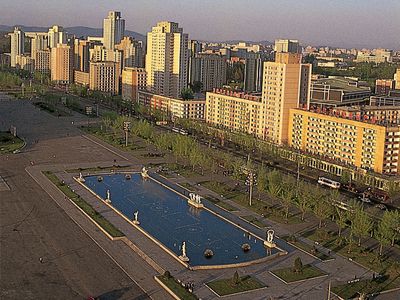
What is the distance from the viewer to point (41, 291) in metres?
18.0

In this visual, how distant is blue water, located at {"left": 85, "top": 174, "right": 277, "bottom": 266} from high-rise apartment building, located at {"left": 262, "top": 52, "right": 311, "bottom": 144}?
1412 cm

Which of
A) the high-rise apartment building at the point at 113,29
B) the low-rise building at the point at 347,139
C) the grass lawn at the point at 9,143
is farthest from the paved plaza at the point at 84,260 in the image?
the high-rise apartment building at the point at 113,29

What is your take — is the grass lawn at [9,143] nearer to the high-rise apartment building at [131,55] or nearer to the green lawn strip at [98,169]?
the green lawn strip at [98,169]

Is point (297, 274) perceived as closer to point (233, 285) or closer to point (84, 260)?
point (233, 285)

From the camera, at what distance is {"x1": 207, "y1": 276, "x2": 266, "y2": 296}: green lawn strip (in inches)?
724

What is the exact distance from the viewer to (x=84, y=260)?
20766 mm

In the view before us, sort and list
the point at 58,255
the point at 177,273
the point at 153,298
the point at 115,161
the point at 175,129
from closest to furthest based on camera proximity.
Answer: the point at 153,298 → the point at 177,273 → the point at 58,255 → the point at 115,161 → the point at 175,129

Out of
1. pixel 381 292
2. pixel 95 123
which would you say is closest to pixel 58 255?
pixel 381 292

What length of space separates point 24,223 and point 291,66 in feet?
84.3

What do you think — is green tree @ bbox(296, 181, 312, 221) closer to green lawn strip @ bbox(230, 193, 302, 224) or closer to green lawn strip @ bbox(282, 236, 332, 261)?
green lawn strip @ bbox(230, 193, 302, 224)

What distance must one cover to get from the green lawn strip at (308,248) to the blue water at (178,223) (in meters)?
1.28

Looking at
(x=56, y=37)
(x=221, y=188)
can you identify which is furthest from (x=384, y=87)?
(x=56, y=37)

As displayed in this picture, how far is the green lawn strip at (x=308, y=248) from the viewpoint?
71.9 ft

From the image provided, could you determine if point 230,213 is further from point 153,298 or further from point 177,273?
point 153,298
